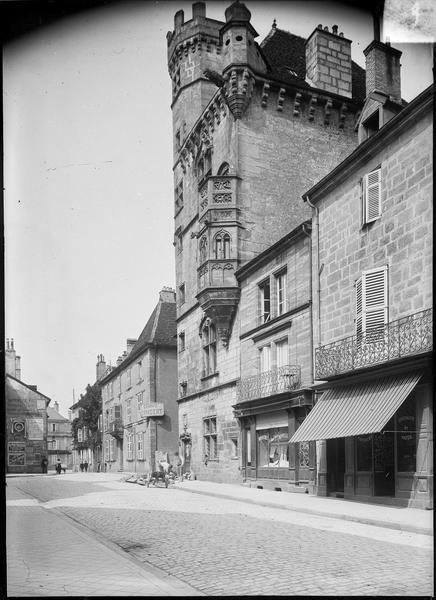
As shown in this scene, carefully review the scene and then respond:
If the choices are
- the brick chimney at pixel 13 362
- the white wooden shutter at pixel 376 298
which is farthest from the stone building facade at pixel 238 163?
the brick chimney at pixel 13 362

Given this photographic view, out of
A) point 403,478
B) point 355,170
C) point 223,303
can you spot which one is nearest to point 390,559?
point 403,478

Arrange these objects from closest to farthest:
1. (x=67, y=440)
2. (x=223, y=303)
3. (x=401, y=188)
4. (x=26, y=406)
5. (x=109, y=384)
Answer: (x=26, y=406) < (x=401, y=188) < (x=223, y=303) < (x=109, y=384) < (x=67, y=440)

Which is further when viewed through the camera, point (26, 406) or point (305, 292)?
point (305, 292)

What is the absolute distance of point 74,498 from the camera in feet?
69.1

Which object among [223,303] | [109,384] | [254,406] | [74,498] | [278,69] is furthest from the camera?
[109,384]

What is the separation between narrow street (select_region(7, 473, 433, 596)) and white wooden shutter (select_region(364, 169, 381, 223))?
7906 millimetres

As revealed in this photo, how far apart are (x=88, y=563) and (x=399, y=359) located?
965 centimetres

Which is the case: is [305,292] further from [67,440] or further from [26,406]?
[67,440]

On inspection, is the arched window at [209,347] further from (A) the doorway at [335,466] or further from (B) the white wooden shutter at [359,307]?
(B) the white wooden shutter at [359,307]

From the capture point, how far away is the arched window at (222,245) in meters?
28.0

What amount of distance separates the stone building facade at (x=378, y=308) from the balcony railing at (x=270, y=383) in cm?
163

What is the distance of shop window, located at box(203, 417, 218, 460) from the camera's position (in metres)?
30.1

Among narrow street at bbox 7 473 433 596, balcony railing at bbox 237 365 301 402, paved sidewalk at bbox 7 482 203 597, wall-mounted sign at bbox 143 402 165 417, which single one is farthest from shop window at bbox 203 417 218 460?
paved sidewalk at bbox 7 482 203 597

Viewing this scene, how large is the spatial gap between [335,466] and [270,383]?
15.8 ft
